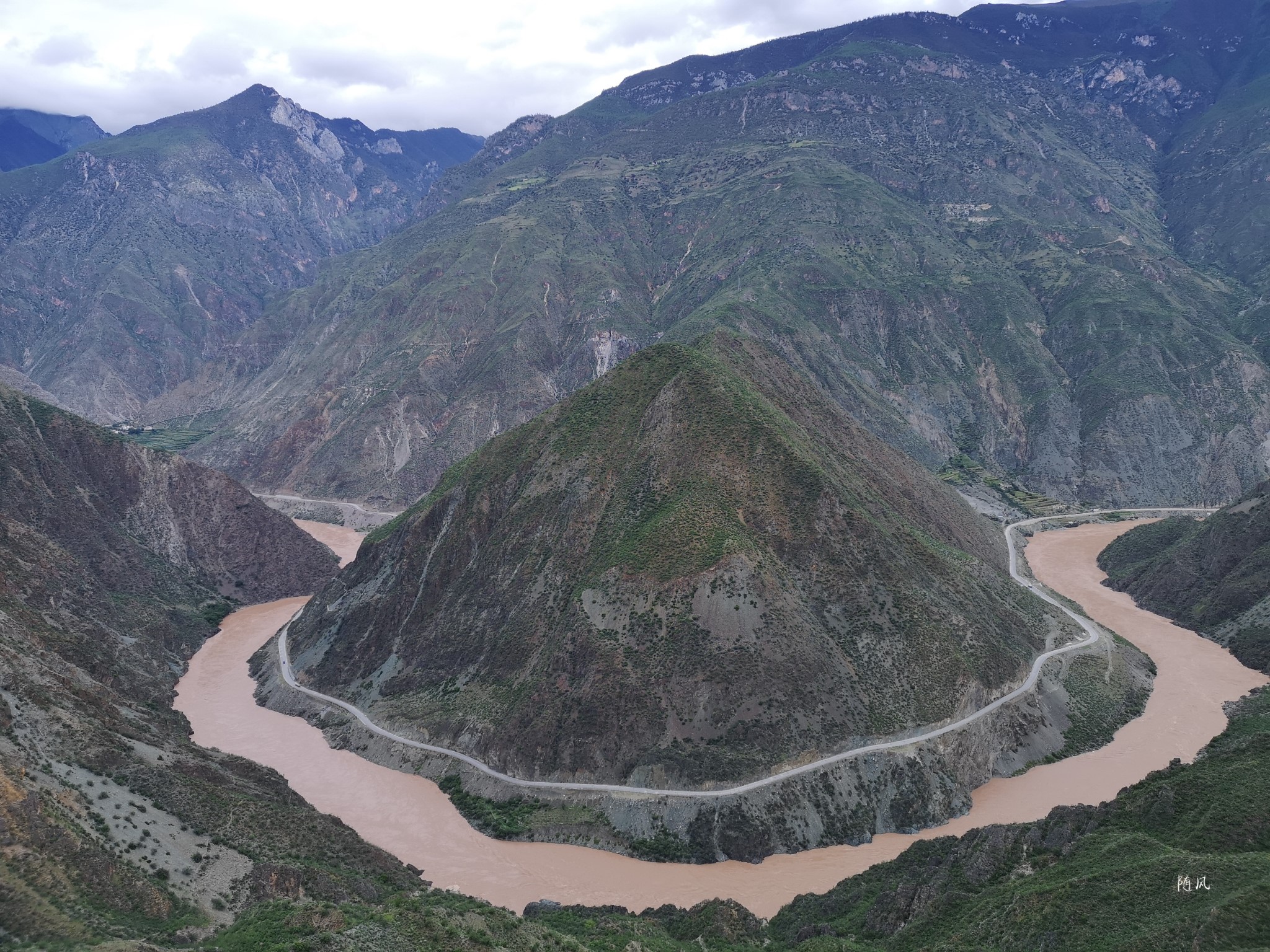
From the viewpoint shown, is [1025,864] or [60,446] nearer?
[1025,864]

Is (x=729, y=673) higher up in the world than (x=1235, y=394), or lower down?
lower down

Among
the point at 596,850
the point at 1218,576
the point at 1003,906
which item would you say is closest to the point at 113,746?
the point at 596,850

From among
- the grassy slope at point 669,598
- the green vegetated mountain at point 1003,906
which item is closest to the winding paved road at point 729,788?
the grassy slope at point 669,598

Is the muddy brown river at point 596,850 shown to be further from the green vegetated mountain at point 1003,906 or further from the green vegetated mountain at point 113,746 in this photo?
the green vegetated mountain at point 113,746

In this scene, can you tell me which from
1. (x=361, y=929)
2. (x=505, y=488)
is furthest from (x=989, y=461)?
(x=361, y=929)

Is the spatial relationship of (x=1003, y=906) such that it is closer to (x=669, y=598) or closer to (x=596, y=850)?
(x=596, y=850)

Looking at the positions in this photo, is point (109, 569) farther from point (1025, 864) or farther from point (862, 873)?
point (1025, 864)
